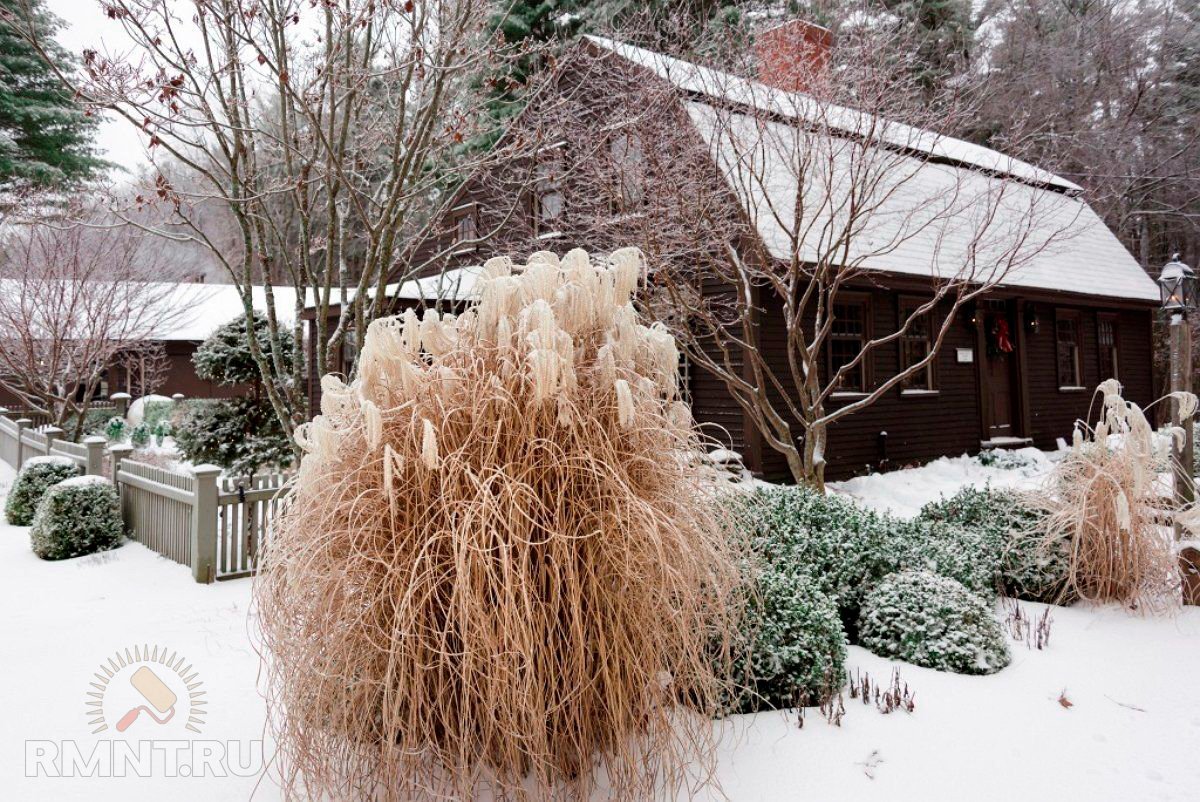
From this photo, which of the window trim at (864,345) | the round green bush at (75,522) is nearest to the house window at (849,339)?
the window trim at (864,345)

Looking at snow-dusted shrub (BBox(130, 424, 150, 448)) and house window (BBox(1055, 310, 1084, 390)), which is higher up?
house window (BBox(1055, 310, 1084, 390))

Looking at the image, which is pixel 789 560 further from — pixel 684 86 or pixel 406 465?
pixel 684 86

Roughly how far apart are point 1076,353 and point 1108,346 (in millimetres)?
1292

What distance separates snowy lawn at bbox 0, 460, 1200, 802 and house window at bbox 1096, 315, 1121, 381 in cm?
1225

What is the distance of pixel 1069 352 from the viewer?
1421 cm

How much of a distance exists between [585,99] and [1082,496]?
7940mm

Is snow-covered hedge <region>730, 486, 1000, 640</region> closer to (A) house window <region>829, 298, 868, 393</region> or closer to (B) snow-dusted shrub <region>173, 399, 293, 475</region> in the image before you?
(A) house window <region>829, 298, 868, 393</region>

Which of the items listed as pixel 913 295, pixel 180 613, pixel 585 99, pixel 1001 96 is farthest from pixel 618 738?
pixel 1001 96

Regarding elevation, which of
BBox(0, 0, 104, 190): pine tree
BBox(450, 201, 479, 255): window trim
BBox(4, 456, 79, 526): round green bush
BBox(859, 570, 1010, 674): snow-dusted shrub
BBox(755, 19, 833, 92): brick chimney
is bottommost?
BBox(859, 570, 1010, 674): snow-dusted shrub

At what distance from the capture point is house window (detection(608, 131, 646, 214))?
734 cm

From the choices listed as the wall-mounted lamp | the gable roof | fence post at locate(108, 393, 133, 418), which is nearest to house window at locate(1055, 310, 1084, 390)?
the gable roof

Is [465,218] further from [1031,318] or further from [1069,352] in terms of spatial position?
[1069,352]

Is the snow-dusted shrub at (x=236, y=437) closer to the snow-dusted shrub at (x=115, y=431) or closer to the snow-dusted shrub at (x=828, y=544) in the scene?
the snow-dusted shrub at (x=115, y=431)

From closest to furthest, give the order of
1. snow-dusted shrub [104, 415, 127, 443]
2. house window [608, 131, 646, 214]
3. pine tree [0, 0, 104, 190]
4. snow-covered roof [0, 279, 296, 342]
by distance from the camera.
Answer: house window [608, 131, 646, 214] < snow-covered roof [0, 279, 296, 342] < snow-dusted shrub [104, 415, 127, 443] < pine tree [0, 0, 104, 190]
